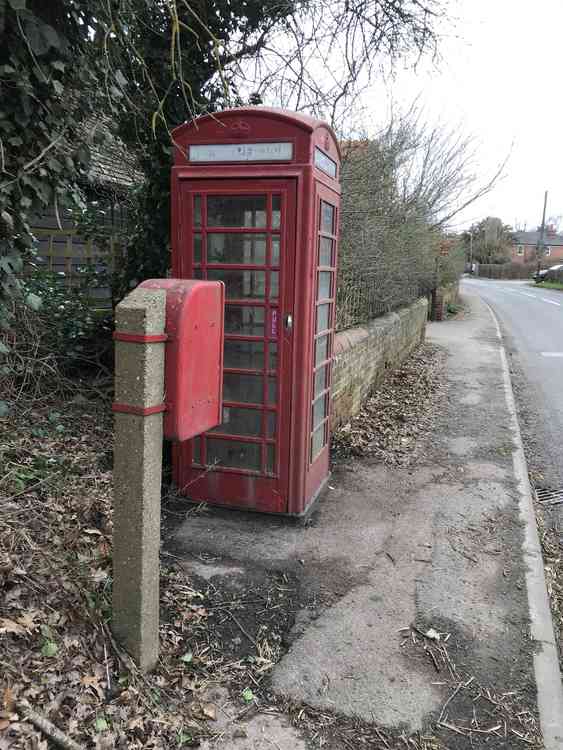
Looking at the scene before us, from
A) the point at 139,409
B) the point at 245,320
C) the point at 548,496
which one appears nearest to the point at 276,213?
the point at 245,320

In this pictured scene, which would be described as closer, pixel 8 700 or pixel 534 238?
pixel 8 700

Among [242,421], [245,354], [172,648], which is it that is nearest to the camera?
[172,648]

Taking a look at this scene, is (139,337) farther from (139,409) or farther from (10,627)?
(10,627)

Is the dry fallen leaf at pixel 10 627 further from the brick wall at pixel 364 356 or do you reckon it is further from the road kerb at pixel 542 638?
the brick wall at pixel 364 356

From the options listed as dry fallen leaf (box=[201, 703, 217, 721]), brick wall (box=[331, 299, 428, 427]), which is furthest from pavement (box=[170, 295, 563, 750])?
brick wall (box=[331, 299, 428, 427])

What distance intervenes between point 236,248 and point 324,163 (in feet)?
2.90

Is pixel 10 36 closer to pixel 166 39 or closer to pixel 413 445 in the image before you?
pixel 166 39

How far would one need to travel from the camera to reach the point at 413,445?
6.85m

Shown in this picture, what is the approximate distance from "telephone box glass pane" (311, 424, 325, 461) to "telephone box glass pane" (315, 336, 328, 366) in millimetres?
568

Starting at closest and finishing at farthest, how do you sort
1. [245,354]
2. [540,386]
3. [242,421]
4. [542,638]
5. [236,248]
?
[542,638]
[236,248]
[245,354]
[242,421]
[540,386]

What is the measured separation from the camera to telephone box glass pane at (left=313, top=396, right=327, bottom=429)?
4.89m

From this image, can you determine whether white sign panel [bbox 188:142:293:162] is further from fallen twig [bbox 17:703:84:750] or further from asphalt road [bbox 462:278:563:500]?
asphalt road [bbox 462:278:563:500]

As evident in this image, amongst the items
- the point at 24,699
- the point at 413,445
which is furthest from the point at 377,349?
the point at 24,699

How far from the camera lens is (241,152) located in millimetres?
4180
